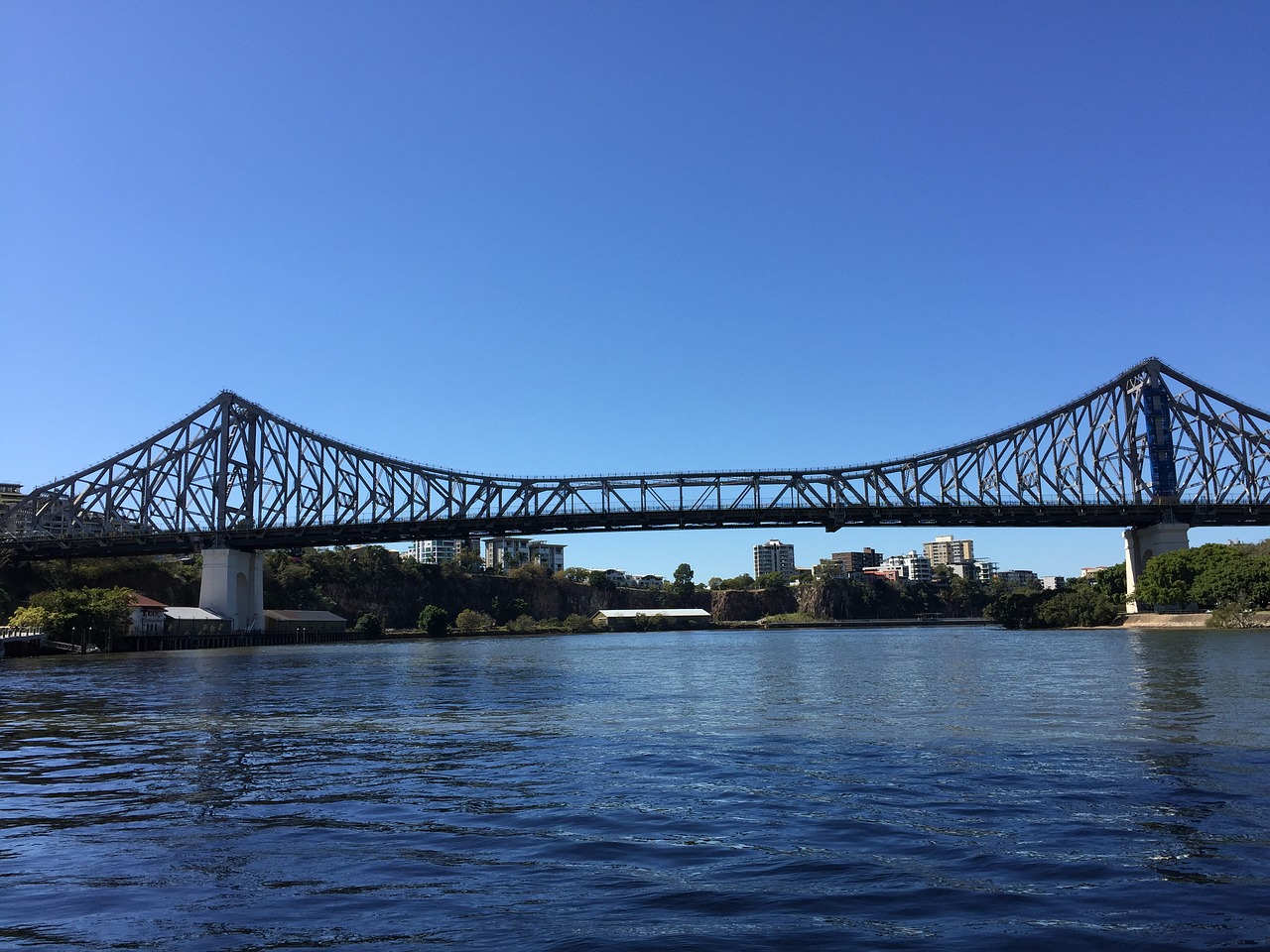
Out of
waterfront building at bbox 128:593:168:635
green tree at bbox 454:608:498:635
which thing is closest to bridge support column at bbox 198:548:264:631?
waterfront building at bbox 128:593:168:635

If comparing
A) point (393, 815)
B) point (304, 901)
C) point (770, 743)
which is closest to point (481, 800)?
point (393, 815)

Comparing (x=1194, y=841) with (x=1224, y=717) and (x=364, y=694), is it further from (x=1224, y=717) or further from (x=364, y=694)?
(x=364, y=694)

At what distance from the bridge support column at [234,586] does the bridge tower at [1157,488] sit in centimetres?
9778

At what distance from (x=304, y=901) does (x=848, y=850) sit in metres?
5.37

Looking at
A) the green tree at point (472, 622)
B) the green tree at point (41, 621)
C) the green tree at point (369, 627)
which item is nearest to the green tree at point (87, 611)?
the green tree at point (41, 621)

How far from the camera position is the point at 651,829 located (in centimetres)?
1169

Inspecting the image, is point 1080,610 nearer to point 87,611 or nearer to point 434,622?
point 434,622

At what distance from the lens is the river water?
26.7 ft

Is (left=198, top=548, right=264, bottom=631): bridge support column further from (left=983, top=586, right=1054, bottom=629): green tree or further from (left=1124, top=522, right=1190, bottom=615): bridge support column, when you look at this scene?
(left=1124, top=522, right=1190, bottom=615): bridge support column

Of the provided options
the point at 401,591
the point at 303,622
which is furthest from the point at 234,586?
the point at 401,591

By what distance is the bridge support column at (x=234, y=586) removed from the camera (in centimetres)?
10906

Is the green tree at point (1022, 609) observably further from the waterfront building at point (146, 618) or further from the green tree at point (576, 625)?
the waterfront building at point (146, 618)

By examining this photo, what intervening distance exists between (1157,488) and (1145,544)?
6845 millimetres

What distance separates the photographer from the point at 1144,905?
844 cm
